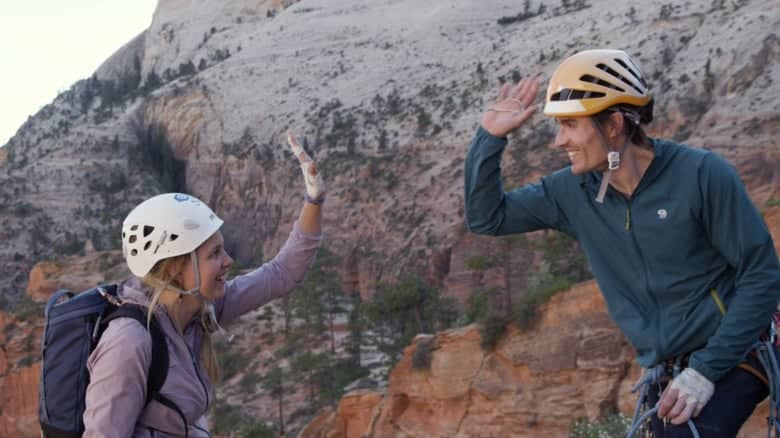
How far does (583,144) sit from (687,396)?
31.8 inches

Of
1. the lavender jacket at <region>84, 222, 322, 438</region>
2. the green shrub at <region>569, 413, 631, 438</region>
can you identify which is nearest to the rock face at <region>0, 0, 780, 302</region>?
the green shrub at <region>569, 413, 631, 438</region>

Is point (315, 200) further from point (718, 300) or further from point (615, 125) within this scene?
point (718, 300)

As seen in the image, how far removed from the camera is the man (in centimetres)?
263

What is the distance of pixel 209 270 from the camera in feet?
9.98

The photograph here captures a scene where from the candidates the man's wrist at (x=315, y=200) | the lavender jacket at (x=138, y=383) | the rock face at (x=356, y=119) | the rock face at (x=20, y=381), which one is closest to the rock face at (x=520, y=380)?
the rock face at (x=356, y=119)

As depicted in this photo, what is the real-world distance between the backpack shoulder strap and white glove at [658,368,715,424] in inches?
58.9

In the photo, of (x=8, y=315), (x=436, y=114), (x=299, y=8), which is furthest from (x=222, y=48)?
(x=8, y=315)

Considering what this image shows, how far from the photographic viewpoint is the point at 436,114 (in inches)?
1577

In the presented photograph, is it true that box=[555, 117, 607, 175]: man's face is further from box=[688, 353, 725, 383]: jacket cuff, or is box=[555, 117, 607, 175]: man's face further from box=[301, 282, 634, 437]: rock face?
box=[301, 282, 634, 437]: rock face

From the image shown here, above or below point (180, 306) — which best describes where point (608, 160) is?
above

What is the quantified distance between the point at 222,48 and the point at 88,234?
2097 cm

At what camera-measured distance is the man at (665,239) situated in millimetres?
2629

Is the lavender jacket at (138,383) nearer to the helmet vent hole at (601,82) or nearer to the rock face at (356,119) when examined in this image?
the helmet vent hole at (601,82)

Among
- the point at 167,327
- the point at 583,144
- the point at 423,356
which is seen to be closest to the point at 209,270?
the point at 167,327
